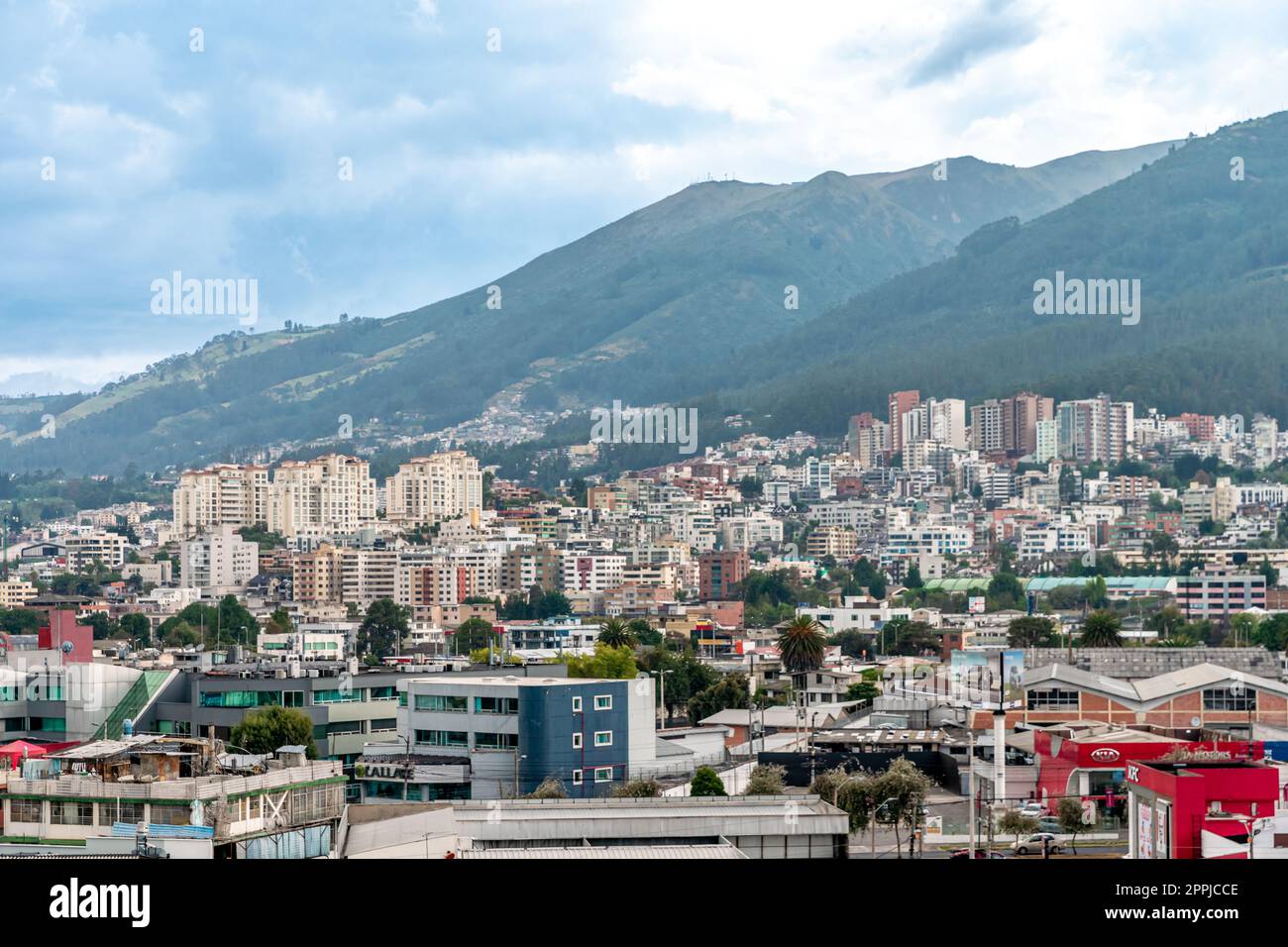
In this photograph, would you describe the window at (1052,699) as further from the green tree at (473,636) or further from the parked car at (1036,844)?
the green tree at (473,636)

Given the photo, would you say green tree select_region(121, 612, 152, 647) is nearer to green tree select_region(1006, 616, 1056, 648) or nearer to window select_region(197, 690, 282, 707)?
green tree select_region(1006, 616, 1056, 648)

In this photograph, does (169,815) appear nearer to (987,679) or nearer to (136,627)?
(987,679)

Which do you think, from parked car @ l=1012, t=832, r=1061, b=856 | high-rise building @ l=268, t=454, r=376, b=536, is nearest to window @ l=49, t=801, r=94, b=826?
parked car @ l=1012, t=832, r=1061, b=856

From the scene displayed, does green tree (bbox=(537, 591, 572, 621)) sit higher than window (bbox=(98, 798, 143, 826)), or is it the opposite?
window (bbox=(98, 798, 143, 826))

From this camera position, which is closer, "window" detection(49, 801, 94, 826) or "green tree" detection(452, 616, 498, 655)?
"window" detection(49, 801, 94, 826)
